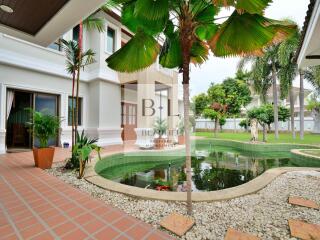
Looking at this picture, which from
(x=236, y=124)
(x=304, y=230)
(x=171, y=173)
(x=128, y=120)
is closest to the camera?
(x=304, y=230)

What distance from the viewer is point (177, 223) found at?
2533 mm

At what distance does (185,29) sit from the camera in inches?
111

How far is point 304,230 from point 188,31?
333cm

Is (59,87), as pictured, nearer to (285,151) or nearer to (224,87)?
(285,151)

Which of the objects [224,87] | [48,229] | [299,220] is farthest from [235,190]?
[224,87]

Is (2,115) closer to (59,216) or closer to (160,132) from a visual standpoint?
(59,216)

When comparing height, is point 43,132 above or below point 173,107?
below

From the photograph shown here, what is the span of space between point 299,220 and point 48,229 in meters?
3.65

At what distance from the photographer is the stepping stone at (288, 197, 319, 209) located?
318 cm

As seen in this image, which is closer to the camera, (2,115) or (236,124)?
(2,115)

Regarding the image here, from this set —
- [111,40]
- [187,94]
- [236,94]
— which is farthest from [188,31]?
[236,94]

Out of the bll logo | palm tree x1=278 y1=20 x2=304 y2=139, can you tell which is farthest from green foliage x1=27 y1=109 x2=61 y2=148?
palm tree x1=278 y1=20 x2=304 y2=139

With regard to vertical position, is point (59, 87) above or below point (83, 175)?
above

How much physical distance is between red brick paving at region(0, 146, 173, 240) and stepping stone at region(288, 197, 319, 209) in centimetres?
266
